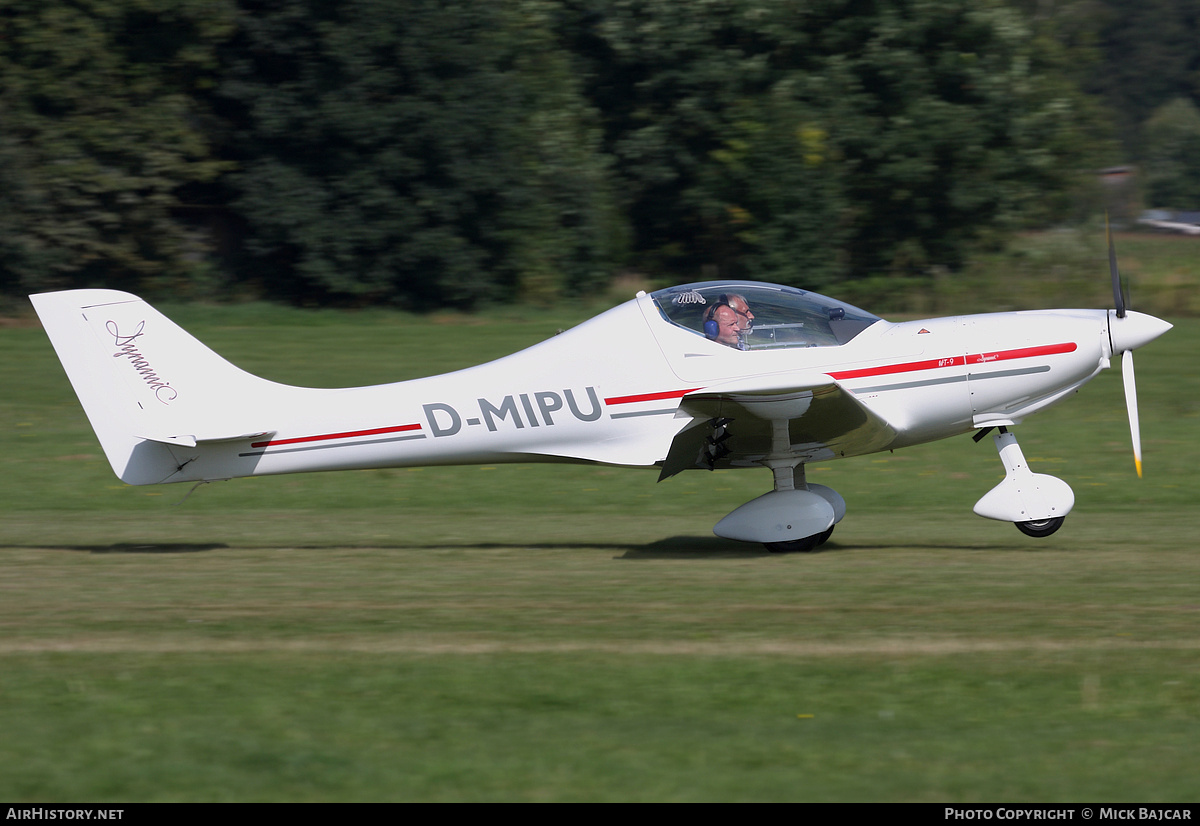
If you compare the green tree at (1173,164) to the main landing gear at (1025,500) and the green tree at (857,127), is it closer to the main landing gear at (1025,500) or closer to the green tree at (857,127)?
the green tree at (857,127)

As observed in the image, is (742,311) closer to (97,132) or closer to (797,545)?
(797,545)

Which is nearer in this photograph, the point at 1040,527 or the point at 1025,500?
the point at 1025,500

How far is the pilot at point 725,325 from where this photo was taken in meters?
9.14

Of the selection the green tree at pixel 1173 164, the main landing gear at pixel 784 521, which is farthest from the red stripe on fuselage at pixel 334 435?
the green tree at pixel 1173 164

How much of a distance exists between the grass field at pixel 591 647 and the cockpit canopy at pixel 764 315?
1.58m

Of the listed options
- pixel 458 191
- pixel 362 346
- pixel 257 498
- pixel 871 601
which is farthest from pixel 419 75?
pixel 871 601

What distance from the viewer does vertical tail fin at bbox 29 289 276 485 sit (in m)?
9.53

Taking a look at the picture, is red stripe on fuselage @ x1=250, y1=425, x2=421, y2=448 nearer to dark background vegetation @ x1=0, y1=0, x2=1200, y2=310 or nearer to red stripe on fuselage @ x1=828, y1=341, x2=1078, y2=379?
red stripe on fuselage @ x1=828, y1=341, x2=1078, y2=379

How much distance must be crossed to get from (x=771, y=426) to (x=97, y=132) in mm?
20198

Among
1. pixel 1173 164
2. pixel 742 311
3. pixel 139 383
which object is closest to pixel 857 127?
pixel 742 311

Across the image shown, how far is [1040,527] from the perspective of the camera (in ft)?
30.8

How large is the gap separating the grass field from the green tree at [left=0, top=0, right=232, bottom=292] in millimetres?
13795

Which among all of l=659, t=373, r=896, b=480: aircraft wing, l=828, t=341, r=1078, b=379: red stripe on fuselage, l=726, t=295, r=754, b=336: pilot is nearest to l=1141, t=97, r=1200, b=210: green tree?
l=828, t=341, r=1078, b=379: red stripe on fuselage

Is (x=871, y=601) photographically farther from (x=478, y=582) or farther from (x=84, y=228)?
(x=84, y=228)
